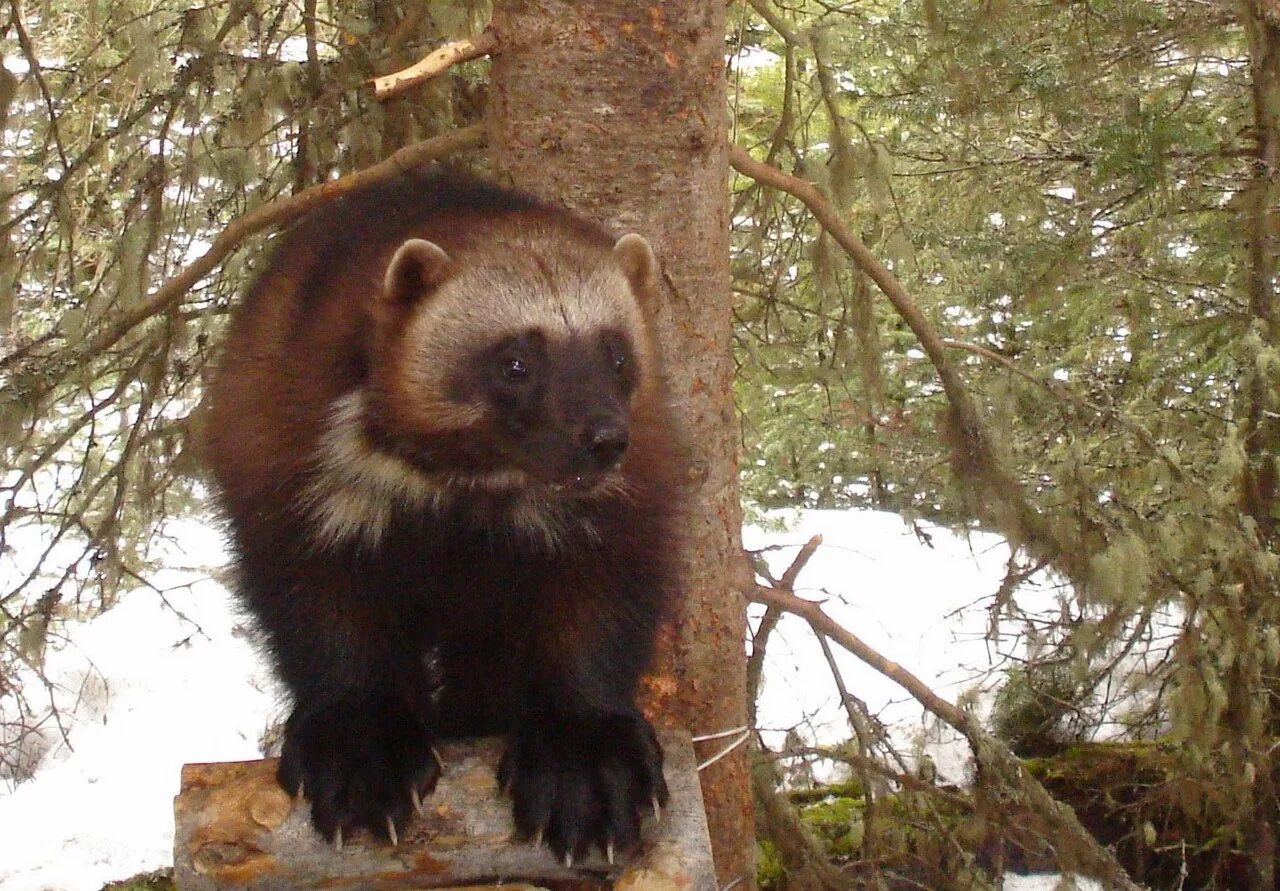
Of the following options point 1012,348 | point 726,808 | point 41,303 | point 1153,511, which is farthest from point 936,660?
point 41,303

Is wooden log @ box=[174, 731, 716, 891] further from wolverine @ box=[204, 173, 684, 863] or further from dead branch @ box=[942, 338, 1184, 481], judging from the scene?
dead branch @ box=[942, 338, 1184, 481]

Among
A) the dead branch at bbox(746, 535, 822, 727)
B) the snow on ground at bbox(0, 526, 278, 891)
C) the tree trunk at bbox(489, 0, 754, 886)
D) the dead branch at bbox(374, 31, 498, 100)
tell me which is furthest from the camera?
the snow on ground at bbox(0, 526, 278, 891)

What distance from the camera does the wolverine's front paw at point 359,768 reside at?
6.43 ft

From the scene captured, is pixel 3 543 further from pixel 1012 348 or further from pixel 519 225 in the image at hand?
pixel 1012 348

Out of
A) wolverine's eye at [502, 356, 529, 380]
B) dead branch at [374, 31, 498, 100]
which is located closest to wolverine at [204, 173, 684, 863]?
wolverine's eye at [502, 356, 529, 380]

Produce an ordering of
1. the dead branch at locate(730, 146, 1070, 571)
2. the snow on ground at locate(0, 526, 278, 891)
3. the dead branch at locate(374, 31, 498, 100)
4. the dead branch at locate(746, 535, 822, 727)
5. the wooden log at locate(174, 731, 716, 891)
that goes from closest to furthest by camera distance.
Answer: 1. the wooden log at locate(174, 731, 716, 891)
2. the dead branch at locate(374, 31, 498, 100)
3. the dead branch at locate(746, 535, 822, 727)
4. the dead branch at locate(730, 146, 1070, 571)
5. the snow on ground at locate(0, 526, 278, 891)

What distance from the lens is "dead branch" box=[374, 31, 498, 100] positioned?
2293mm

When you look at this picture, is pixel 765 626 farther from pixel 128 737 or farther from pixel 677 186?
pixel 128 737

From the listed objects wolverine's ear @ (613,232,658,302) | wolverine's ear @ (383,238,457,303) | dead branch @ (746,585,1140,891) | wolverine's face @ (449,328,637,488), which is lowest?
dead branch @ (746,585,1140,891)

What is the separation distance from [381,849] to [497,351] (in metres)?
0.82

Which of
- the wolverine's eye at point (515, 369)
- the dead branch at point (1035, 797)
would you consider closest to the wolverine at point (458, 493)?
the wolverine's eye at point (515, 369)

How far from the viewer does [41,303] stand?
4535 mm

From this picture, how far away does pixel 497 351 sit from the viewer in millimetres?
2139

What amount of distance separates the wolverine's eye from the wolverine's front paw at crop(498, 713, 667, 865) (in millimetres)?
602
